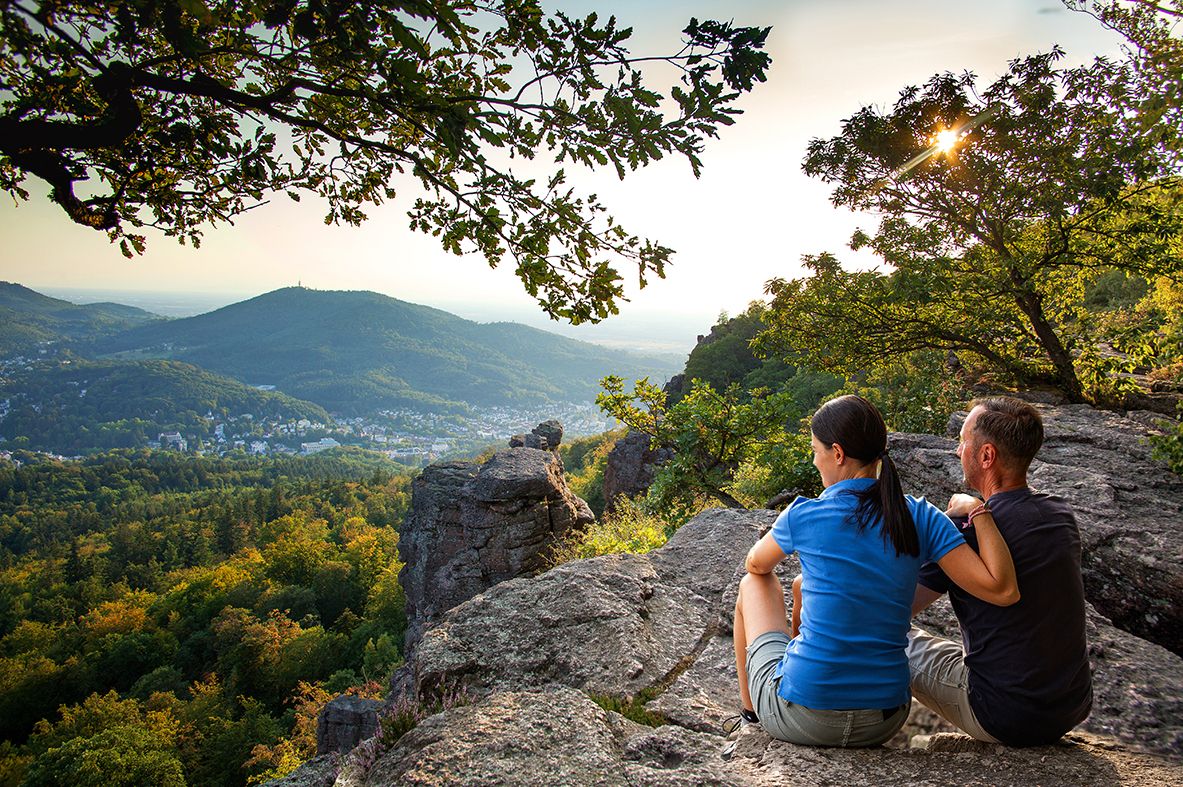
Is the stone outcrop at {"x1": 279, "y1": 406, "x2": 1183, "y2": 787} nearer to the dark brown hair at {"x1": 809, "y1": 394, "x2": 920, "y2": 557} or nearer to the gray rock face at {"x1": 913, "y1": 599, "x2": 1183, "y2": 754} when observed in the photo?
the gray rock face at {"x1": 913, "y1": 599, "x2": 1183, "y2": 754}

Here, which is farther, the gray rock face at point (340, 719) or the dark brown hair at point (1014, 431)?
the gray rock face at point (340, 719)

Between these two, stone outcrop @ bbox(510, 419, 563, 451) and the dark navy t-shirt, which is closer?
the dark navy t-shirt

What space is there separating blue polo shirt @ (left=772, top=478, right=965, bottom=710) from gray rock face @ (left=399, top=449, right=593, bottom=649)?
14047mm

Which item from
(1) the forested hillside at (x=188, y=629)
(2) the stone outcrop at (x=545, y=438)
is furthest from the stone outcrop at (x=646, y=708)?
(2) the stone outcrop at (x=545, y=438)

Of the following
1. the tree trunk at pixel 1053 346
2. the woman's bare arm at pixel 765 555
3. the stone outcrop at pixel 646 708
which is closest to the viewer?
the stone outcrop at pixel 646 708

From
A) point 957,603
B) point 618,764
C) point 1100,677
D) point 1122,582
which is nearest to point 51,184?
point 618,764

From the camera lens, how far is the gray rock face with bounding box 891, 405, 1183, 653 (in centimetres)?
411

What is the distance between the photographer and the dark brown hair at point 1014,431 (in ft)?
8.36

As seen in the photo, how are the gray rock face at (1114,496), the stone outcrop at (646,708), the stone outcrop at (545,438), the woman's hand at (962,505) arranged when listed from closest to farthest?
the stone outcrop at (646,708) → the woman's hand at (962,505) → the gray rock face at (1114,496) → the stone outcrop at (545,438)

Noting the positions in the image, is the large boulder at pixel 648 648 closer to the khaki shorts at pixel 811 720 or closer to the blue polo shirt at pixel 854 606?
the khaki shorts at pixel 811 720

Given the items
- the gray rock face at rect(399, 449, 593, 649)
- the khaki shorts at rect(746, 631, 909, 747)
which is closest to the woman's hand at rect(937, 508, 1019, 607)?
the khaki shorts at rect(746, 631, 909, 747)

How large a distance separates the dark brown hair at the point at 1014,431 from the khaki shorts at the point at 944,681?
1142 mm

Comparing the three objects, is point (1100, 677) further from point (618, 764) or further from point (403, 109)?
point (403, 109)

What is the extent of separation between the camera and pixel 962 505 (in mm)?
2736
